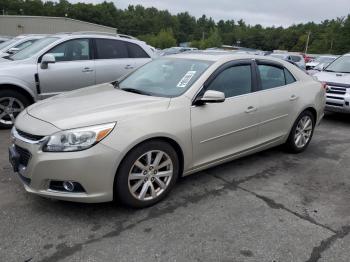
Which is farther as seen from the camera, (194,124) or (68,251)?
(194,124)

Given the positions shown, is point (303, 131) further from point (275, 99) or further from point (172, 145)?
point (172, 145)

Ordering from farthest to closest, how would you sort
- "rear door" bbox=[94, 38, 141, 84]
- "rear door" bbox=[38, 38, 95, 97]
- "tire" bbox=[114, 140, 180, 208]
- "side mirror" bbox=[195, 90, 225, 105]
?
"rear door" bbox=[94, 38, 141, 84], "rear door" bbox=[38, 38, 95, 97], "side mirror" bbox=[195, 90, 225, 105], "tire" bbox=[114, 140, 180, 208]

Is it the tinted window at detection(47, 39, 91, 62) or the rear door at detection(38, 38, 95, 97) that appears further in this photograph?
the tinted window at detection(47, 39, 91, 62)

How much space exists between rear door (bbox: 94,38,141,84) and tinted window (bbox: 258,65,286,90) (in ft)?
10.1

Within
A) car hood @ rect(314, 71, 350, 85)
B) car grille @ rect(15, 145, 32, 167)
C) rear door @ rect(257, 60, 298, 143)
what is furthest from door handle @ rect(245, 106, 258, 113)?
car hood @ rect(314, 71, 350, 85)

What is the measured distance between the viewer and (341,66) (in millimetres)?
8789

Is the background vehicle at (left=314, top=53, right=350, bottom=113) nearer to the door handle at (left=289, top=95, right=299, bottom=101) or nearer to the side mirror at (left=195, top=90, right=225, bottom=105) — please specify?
the door handle at (left=289, top=95, right=299, bottom=101)

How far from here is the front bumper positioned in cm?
312

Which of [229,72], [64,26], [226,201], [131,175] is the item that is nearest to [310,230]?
[226,201]

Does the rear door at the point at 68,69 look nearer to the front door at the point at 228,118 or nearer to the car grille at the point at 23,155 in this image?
the car grille at the point at 23,155

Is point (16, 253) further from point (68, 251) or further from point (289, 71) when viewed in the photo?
point (289, 71)

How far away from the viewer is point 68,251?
289cm

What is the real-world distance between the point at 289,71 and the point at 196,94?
2.02 m

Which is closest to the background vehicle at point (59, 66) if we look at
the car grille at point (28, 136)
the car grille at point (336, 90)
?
the car grille at point (28, 136)
